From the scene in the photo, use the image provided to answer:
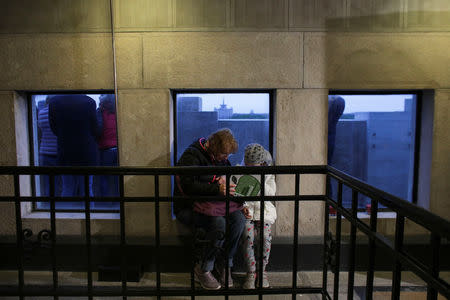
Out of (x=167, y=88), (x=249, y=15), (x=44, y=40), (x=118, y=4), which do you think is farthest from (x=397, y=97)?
(x=44, y=40)

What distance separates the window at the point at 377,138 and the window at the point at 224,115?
34.0 inches

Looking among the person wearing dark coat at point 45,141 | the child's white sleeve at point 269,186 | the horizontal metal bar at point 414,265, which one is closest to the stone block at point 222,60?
the child's white sleeve at point 269,186

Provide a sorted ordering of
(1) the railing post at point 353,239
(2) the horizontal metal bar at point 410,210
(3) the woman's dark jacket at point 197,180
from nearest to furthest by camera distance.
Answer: (2) the horizontal metal bar at point 410,210 < (1) the railing post at point 353,239 < (3) the woman's dark jacket at point 197,180

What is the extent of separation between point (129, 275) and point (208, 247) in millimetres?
1111

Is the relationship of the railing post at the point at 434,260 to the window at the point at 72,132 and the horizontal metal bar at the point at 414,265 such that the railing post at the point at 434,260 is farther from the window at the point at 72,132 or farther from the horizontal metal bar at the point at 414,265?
the window at the point at 72,132

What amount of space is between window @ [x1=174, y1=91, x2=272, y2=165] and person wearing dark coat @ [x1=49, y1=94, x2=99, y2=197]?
1115 mm

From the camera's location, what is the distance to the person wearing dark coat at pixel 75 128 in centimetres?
426

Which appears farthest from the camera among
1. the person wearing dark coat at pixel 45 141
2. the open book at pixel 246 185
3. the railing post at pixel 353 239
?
the person wearing dark coat at pixel 45 141

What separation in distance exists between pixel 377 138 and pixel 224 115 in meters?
2.03

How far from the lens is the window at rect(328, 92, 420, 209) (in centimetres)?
424

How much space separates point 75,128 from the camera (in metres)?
4.30

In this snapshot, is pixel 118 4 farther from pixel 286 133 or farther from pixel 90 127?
pixel 286 133

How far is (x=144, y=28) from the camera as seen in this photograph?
392cm

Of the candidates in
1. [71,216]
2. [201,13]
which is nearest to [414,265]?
[201,13]
